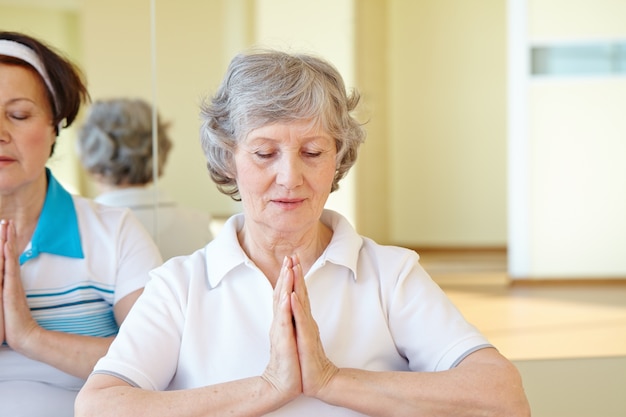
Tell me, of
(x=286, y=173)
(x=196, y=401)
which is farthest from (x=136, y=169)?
(x=196, y=401)

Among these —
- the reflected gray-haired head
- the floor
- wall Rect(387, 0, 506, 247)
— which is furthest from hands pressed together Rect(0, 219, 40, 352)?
wall Rect(387, 0, 506, 247)

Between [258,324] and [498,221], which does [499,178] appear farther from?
[258,324]

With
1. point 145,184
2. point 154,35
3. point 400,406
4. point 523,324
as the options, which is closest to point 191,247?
point 145,184

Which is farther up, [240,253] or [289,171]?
[289,171]

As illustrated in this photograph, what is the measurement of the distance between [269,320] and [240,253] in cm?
14

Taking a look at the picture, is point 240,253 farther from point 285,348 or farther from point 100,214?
point 100,214

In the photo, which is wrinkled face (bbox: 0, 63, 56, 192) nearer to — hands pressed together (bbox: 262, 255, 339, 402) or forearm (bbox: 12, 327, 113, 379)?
forearm (bbox: 12, 327, 113, 379)

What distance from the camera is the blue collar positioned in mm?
2023

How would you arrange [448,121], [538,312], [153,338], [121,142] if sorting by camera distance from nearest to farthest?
1. [153,338]
2. [121,142]
3. [538,312]
4. [448,121]

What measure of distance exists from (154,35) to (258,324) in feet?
4.48

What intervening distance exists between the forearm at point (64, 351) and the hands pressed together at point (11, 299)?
0.04 feet

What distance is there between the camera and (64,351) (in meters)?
1.89

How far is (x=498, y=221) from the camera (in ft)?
26.3

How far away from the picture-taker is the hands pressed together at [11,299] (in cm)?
185
